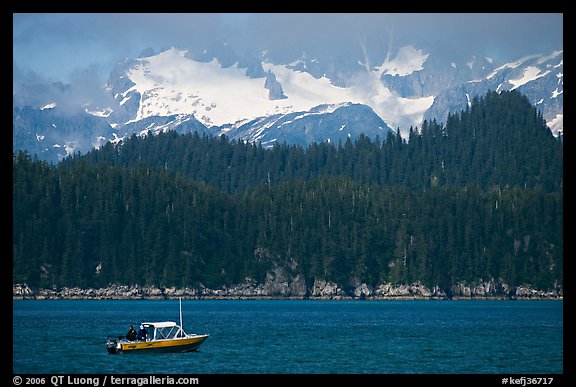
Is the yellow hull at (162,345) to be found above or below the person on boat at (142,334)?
below

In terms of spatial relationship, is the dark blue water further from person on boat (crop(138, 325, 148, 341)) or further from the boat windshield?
the boat windshield

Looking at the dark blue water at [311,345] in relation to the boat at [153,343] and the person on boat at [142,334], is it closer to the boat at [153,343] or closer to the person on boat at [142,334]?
the boat at [153,343]

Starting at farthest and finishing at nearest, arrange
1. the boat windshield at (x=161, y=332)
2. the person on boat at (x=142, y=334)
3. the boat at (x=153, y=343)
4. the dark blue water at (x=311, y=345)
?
1. the boat windshield at (x=161, y=332)
2. the person on boat at (x=142, y=334)
3. the boat at (x=153, y=343)
4. the dark blue water at (x=311, y=345)

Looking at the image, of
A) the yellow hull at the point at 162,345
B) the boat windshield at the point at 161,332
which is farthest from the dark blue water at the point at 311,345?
Result: the boat windshield at the point at 161,332

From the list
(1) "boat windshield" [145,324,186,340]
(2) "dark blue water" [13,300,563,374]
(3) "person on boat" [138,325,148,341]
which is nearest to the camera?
(2) "dark blue water" [13,300,563,374]

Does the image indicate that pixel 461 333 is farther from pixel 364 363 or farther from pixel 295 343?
pixel 364 363

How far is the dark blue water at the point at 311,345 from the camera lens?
96.6 m

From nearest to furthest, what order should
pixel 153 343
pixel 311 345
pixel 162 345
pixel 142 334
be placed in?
pixel 153 343 → pixel 162 345 → pixel 142 334 → pixel 311 345

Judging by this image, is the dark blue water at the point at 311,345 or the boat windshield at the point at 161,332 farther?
the boat windshield at the point at 161,332

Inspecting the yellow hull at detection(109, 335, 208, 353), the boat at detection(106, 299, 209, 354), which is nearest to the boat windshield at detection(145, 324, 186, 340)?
the boat at detection(106, 299, 209, 354)

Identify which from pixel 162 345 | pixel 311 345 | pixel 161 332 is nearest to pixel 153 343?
pixel 162 345

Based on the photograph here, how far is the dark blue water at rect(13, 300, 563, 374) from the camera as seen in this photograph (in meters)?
96.6

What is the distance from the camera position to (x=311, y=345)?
4690 inches

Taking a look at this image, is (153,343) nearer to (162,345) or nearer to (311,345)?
(162,345)
